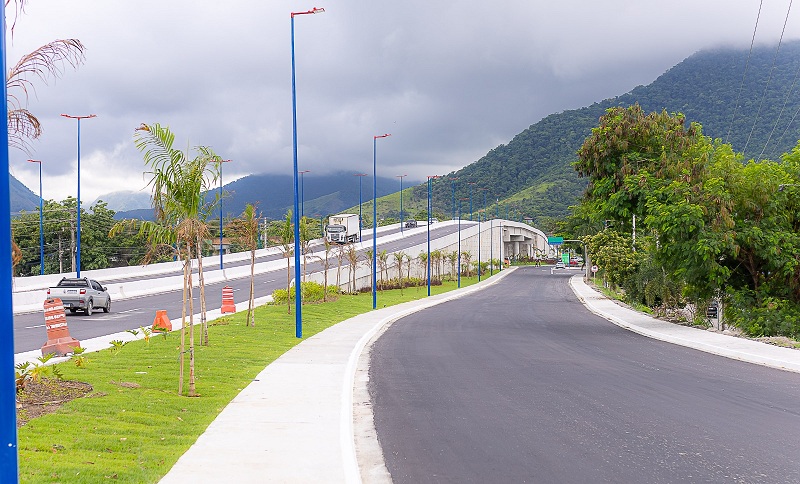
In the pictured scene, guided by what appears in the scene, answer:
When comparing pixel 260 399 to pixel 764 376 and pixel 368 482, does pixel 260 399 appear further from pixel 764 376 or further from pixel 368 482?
pixel 764 376

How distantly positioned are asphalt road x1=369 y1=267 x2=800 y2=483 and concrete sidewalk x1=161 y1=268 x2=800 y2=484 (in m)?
0.39

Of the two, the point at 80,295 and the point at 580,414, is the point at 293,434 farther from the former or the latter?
the point at 80,295

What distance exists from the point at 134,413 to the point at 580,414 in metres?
6.30

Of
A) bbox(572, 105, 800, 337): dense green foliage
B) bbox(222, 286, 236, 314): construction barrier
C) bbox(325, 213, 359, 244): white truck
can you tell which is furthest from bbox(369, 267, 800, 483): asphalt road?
bbox(325, 213, 359, 244): white truck

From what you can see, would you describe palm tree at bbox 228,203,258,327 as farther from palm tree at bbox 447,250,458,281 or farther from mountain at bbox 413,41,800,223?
mountain at bbox 413,41,800,223

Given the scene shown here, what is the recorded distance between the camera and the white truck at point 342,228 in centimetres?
7638

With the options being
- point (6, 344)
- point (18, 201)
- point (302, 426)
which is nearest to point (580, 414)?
point (302, 426)

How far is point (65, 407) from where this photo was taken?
9695mm

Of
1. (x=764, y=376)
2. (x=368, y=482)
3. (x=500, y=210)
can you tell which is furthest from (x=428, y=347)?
(x=500, y=210)

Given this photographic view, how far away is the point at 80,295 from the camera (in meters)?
30.3

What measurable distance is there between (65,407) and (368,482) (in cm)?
479

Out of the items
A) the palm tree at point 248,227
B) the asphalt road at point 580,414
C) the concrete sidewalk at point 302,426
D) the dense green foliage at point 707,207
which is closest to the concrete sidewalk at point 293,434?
the concrete sidewalk at point 302,426

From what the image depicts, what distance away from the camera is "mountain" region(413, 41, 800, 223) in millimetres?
111562

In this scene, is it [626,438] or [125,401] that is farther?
[125,401]
